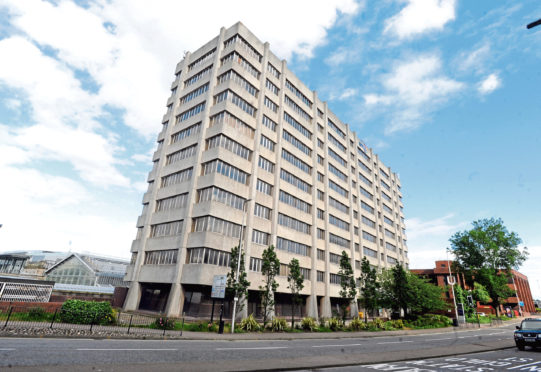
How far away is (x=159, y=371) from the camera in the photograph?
880 centimetres

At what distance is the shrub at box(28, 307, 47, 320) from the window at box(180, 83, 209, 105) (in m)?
31.0

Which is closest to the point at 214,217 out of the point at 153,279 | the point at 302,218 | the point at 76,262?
the point at 153,279

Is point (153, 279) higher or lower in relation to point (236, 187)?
lower

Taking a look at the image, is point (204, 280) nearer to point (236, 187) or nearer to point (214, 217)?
point (214, 217)

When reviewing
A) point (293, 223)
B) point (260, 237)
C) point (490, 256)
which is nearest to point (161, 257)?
point (260, 237)

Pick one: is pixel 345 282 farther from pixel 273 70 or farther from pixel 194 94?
pixel 273 70

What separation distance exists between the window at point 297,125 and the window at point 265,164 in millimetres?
9755

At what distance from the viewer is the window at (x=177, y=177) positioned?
37.1m

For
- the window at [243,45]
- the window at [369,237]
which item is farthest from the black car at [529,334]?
the window at [369,237]

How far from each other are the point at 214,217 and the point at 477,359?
25242mm

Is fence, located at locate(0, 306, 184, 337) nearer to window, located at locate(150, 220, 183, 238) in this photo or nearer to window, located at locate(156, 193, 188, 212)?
window, located at locate(150, 220, 183, 238)

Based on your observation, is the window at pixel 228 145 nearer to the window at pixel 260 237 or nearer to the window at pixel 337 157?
the window at pixel 260 237

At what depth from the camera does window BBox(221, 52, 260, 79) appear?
4006cm

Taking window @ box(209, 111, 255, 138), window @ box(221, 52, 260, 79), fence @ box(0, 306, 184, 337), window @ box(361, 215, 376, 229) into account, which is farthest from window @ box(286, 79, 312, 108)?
fence @ box(0, 306, 184, 337)
